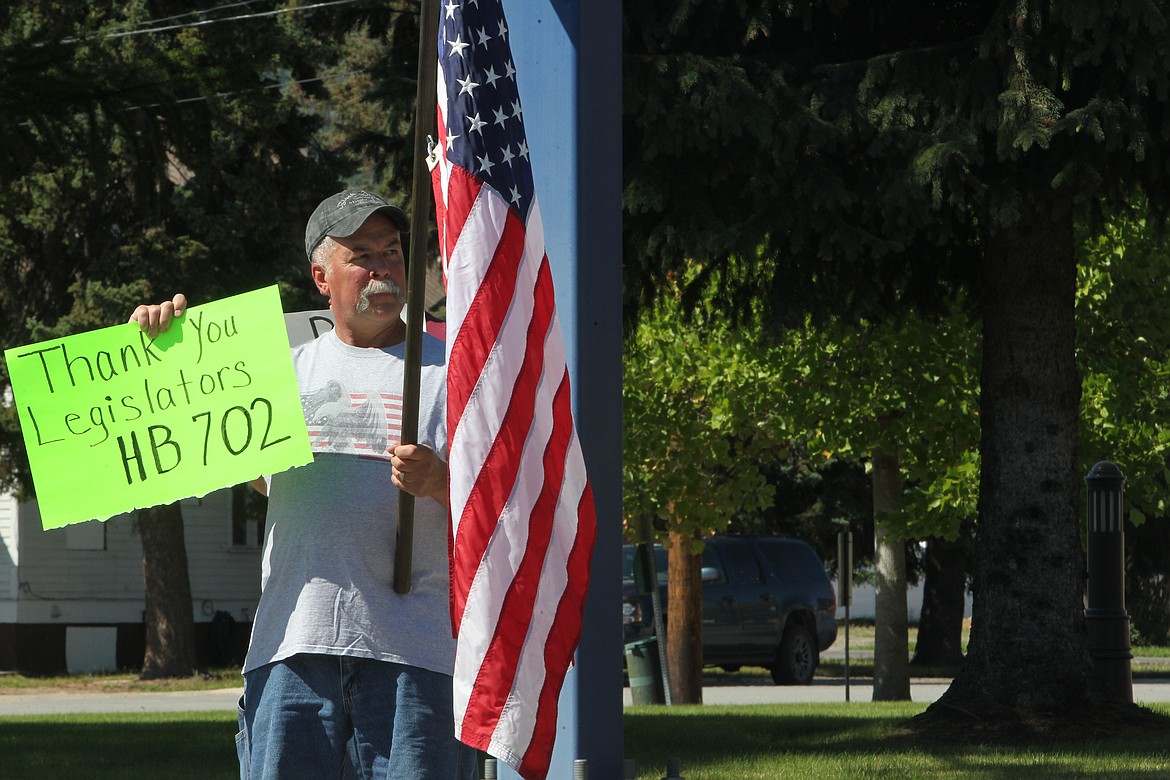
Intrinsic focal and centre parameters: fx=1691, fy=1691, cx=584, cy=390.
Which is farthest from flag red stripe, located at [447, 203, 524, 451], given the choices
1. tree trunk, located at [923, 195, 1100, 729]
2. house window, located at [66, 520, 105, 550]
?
house window, located at [66, 520, 105, 550]

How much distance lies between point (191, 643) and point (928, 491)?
1504cm

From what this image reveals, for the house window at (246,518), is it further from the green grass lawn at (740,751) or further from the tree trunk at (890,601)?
the green grass lawn at (740,751)

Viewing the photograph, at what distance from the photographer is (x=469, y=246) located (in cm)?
448

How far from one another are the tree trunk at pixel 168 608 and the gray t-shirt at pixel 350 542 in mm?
22681

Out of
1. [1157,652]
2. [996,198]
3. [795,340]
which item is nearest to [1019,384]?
[996,198]

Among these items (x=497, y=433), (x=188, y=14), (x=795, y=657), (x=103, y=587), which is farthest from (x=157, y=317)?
(x=103, y=587)

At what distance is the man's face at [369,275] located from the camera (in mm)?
3840

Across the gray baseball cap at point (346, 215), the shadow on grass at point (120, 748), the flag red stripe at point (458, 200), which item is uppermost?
the flag red stripe at point (458, 200)

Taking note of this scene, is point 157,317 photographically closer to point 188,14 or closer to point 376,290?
point 376,290

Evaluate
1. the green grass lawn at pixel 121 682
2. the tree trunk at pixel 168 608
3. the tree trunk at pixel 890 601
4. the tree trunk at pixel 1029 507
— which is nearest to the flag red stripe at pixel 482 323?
the tree trunk at pixel 1029 507

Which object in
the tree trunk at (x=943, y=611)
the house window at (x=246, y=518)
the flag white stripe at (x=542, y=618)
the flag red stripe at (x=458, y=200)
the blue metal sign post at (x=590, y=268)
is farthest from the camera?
the tree trunk at (x=943, y=611)

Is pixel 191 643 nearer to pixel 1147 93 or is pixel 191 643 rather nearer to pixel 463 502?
pixel 1147 93

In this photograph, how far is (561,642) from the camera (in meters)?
4.43

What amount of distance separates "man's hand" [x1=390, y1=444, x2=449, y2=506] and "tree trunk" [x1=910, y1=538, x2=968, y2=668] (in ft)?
89.4
